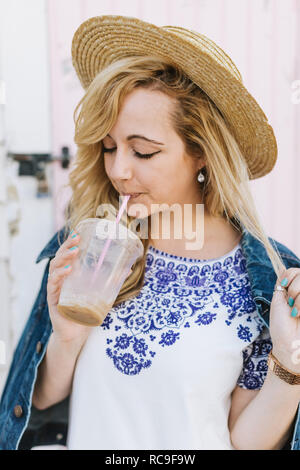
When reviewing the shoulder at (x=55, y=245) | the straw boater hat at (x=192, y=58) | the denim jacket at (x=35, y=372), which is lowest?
the denim jacket at (x=35, y=372)

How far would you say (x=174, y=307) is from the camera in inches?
43.3

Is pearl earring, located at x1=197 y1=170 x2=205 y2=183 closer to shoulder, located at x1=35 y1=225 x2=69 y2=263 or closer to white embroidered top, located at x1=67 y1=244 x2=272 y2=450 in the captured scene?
white embroidered top, located at x1=67 y1=244 x2=272 y2=450

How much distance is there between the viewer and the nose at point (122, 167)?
1.03 metres

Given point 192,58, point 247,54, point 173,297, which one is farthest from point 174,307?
point 247,54

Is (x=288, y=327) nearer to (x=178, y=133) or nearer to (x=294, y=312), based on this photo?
(x=294, y=312)

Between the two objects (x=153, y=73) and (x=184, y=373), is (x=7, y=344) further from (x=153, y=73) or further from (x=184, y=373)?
(x=153, y=73)

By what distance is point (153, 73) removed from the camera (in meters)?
1.04

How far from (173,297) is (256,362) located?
23cm

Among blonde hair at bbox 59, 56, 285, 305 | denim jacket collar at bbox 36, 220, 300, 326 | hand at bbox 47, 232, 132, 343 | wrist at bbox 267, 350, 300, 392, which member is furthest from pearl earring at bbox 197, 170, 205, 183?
wrist at bbox 267, 350, 300, 392

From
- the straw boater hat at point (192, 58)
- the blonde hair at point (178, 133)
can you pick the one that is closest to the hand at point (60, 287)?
the blonde hair at point (178, 133)

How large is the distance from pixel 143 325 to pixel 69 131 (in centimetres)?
89

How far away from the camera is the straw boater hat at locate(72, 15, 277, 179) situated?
1.00 m

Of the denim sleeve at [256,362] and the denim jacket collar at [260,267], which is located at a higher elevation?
the denim jacket collar at [260,267]

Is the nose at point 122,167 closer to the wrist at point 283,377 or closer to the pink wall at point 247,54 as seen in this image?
the wrist at point 283,377
